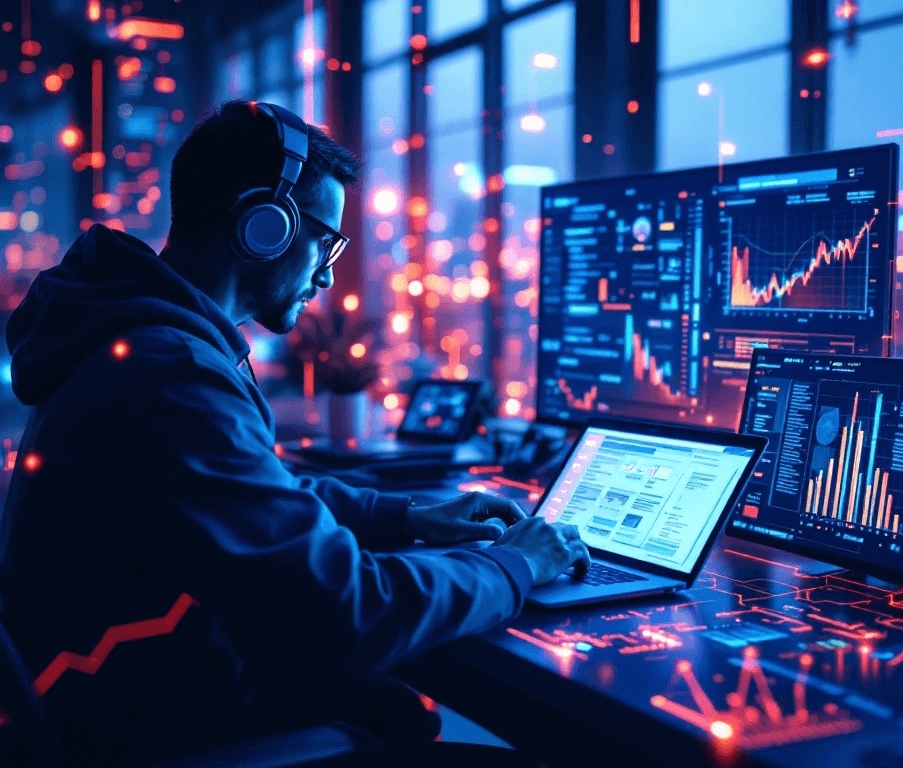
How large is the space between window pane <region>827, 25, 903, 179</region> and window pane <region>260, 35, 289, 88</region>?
12.6 ft

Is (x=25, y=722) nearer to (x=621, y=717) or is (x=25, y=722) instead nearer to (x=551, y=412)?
(x=621, y=717)

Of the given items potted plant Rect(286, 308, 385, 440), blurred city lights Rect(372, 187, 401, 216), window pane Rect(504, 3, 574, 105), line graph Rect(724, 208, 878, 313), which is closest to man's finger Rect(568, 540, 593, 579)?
line graph Rect(724, 208, 878, 313)

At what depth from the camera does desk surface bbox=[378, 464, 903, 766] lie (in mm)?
799

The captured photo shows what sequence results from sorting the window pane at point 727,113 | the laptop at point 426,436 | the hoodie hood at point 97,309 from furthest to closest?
the window pane at point 727,113
the laptop at point 426,436
the hoodie hood at point 97,309

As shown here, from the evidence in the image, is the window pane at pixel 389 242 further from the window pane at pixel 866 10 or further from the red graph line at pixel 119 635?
the red graph line at pixel 119 635

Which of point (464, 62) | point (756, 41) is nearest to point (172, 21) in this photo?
point (464, 62)

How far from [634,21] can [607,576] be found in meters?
3.25

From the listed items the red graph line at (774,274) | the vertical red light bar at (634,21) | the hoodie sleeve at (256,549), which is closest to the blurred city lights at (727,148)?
the vertical red light bar at (634,21)

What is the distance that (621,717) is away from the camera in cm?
86

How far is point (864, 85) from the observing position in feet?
10.4

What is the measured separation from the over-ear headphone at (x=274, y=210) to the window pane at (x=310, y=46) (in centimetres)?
468

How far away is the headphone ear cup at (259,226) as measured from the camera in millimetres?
1194

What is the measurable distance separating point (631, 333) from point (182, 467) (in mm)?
1107

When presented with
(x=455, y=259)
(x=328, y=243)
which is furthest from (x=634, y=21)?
(x=328, y=243)
